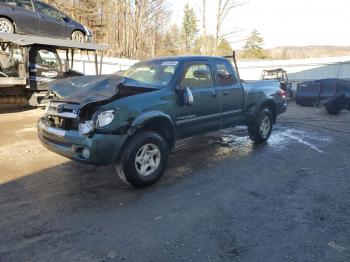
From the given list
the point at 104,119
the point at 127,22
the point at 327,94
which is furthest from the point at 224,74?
the point at 127,22

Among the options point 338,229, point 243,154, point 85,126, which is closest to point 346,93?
point 243,154

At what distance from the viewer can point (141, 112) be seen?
4672 mm

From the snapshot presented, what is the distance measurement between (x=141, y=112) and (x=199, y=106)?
4.58 feet

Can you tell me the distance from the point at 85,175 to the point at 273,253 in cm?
332

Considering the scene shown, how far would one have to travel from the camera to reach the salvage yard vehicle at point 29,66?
1027cm

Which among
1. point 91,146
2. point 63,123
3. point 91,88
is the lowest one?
point 91,146

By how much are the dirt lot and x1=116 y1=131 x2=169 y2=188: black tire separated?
0.57 feet

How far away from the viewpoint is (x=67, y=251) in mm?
3205

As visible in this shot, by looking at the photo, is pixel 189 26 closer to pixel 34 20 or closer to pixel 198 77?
pixel 34 20

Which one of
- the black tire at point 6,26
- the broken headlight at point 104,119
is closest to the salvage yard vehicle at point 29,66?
the black tire at point 6,26

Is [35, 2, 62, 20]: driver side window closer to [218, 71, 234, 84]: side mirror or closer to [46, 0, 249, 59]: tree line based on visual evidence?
[218, 71, 234, 84]: side mirror

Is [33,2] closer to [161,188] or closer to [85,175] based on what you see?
[85,175]

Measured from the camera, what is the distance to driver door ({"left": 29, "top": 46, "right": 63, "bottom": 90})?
34.9 ft

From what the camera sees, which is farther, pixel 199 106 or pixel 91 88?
pixel 199 106
